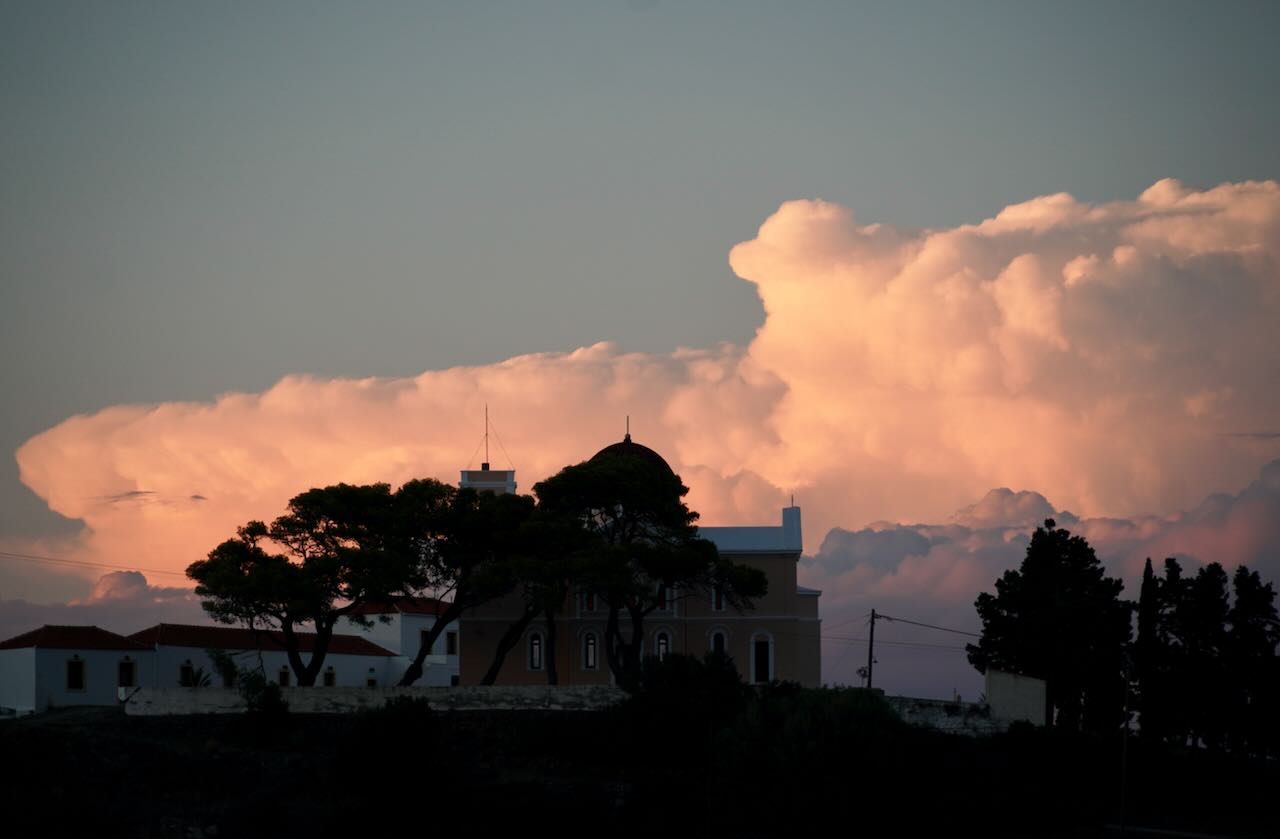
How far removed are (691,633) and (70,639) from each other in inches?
945

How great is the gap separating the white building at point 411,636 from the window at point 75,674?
17537 millimetres

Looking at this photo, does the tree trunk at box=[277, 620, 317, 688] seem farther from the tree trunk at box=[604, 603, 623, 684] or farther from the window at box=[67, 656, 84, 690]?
the tree trunk at box=[604, 603, 623, 684]

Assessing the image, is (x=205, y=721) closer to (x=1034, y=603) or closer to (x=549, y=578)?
(x=549, y=578)

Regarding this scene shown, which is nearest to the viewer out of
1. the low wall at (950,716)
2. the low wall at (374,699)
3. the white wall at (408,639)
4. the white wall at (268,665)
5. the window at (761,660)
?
the low wall at (374,699)

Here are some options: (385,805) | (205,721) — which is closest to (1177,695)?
(385,805)

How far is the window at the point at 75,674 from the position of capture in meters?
65.6

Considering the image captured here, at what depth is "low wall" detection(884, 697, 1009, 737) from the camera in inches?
2512

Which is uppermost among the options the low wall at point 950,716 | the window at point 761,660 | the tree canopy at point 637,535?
the tree canopy at point 637,535

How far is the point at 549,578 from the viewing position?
64.7 meters

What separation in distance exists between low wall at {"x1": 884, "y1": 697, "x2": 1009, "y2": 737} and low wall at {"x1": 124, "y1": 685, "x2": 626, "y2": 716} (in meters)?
10.5

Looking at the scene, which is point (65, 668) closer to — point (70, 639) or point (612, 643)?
point (70, 639)

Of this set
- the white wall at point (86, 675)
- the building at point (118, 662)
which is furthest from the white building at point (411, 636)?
the white wall at point (86, 675)

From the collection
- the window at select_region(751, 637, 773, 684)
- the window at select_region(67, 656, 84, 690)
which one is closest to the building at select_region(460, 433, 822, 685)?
the window at select_region(751, 637, 773, 684)

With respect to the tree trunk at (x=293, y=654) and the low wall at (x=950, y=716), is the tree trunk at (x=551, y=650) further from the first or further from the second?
the low wall at (x=950, y=716)
